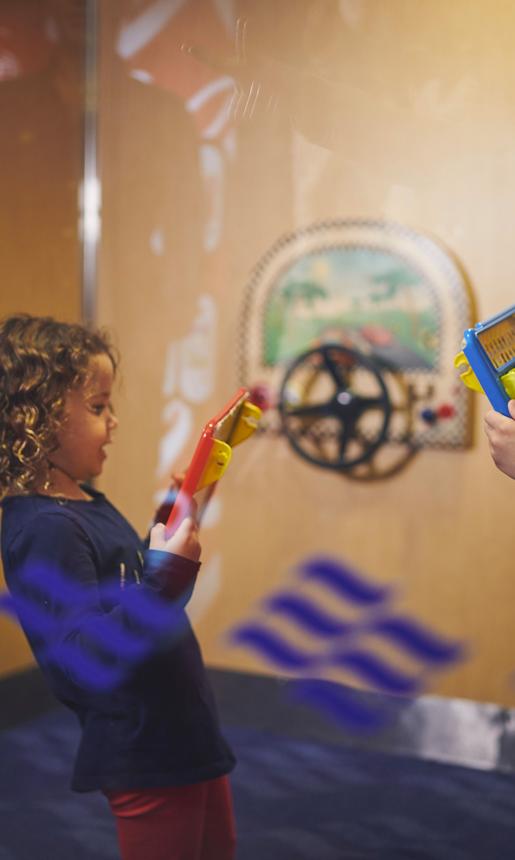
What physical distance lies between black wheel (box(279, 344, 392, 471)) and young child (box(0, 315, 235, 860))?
49.3 inches

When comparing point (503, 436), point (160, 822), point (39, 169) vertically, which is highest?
point (39, 169)

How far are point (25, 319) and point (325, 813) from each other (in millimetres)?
1365

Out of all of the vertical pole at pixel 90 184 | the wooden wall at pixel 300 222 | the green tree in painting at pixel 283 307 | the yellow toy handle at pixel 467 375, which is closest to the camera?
the yellow toy handle at pixel 467 375

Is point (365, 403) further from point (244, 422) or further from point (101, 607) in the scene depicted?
point (101, 607)

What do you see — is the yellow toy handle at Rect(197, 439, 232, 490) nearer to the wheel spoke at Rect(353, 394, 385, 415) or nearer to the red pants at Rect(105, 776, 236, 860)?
the red pants at Rect(105, 776, 236, 860)

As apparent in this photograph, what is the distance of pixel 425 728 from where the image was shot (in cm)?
258

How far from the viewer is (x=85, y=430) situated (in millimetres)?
1387

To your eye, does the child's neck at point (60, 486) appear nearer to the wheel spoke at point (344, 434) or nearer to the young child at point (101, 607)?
the young child at point (101, 607)

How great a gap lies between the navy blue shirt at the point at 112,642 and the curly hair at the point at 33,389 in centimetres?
5

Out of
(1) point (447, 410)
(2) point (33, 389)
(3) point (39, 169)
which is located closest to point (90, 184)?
(3) point (39, 169)

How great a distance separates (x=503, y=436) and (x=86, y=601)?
58cm

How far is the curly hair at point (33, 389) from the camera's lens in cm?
135

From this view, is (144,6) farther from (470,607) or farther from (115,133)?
(470,607)

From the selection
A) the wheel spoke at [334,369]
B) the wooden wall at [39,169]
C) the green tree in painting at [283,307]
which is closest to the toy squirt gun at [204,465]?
the wheel spoke at [334,369]
